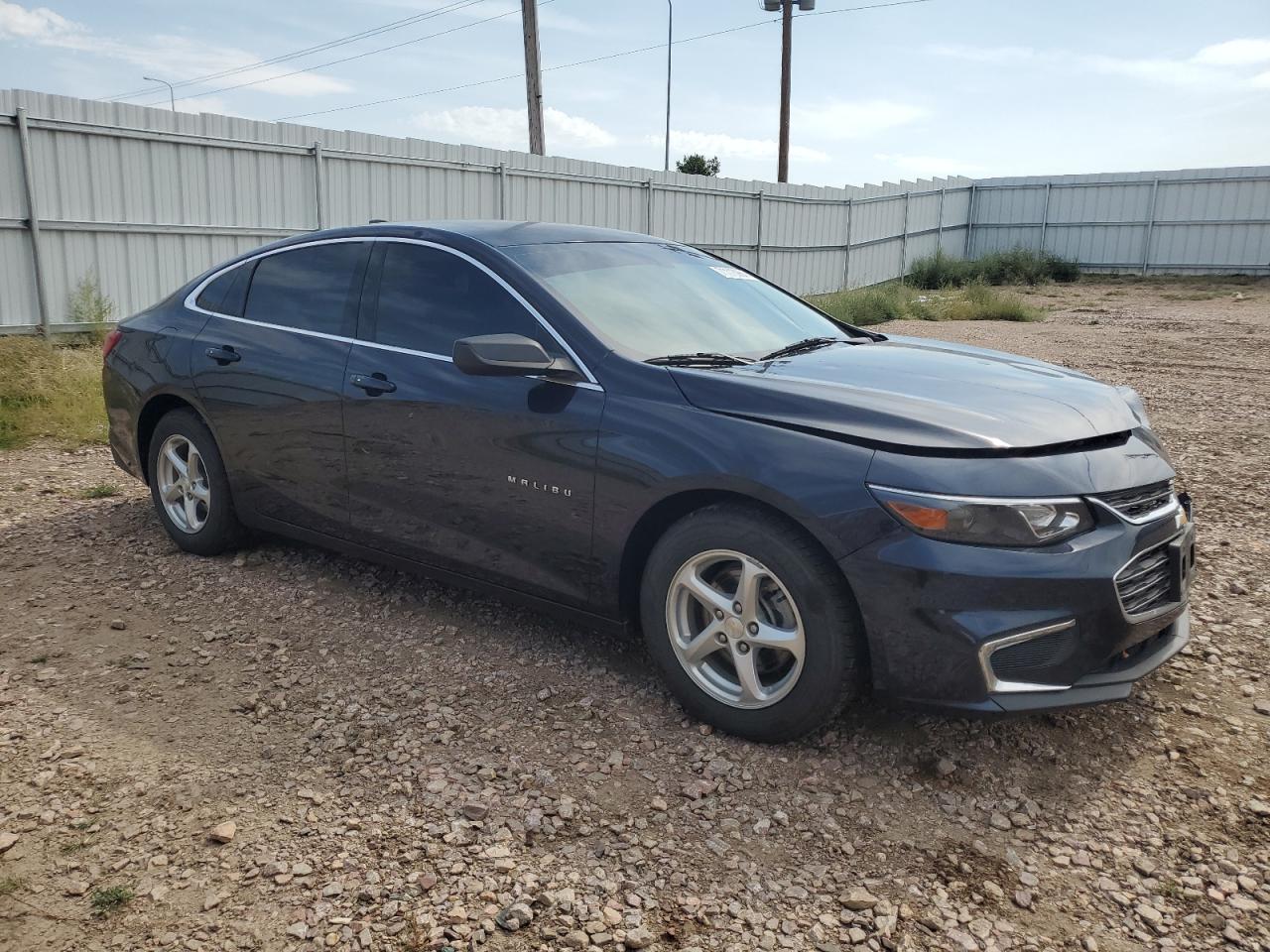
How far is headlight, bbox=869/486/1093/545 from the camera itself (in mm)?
2852

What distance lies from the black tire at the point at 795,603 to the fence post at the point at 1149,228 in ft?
98.1

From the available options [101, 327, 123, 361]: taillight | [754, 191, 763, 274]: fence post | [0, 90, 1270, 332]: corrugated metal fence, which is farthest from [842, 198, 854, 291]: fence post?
[101, 327, 123, 361]: taillight

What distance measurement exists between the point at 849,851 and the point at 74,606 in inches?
138

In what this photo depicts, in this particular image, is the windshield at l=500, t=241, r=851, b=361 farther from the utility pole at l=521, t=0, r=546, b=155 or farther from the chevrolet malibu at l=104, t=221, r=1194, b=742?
the utility pole at l=521, t=0, r=546, b=155

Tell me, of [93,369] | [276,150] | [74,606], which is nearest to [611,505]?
[74,606]

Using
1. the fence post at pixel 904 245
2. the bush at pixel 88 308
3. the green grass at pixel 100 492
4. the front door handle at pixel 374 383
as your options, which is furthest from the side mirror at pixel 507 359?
the fence post at pixel 904 245

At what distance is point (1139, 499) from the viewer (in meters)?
3.13

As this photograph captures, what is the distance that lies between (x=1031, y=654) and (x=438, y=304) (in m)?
2.53

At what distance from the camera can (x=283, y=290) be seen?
469 cm

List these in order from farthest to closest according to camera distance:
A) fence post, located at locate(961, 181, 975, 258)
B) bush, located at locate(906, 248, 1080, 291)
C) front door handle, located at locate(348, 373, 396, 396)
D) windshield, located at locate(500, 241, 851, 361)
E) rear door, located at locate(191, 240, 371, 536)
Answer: fence post, located at locate(961, 181, 975, 258)
bush, located at locate(906, 248, 1080, 291)
rear door, located at locate(191, 240, 371, 536)
front door handle, located at locate(348, 373, 396, 396)
windshield, located at locate(500, 241, 851, 361)

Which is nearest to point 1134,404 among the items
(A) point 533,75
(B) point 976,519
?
(B) point 976,519

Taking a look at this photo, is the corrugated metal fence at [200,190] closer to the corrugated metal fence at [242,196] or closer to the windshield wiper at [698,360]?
the corrugated metal fence at [242,196]

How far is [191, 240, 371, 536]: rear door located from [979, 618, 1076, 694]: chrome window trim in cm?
263

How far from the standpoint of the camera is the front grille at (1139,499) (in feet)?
9.94
